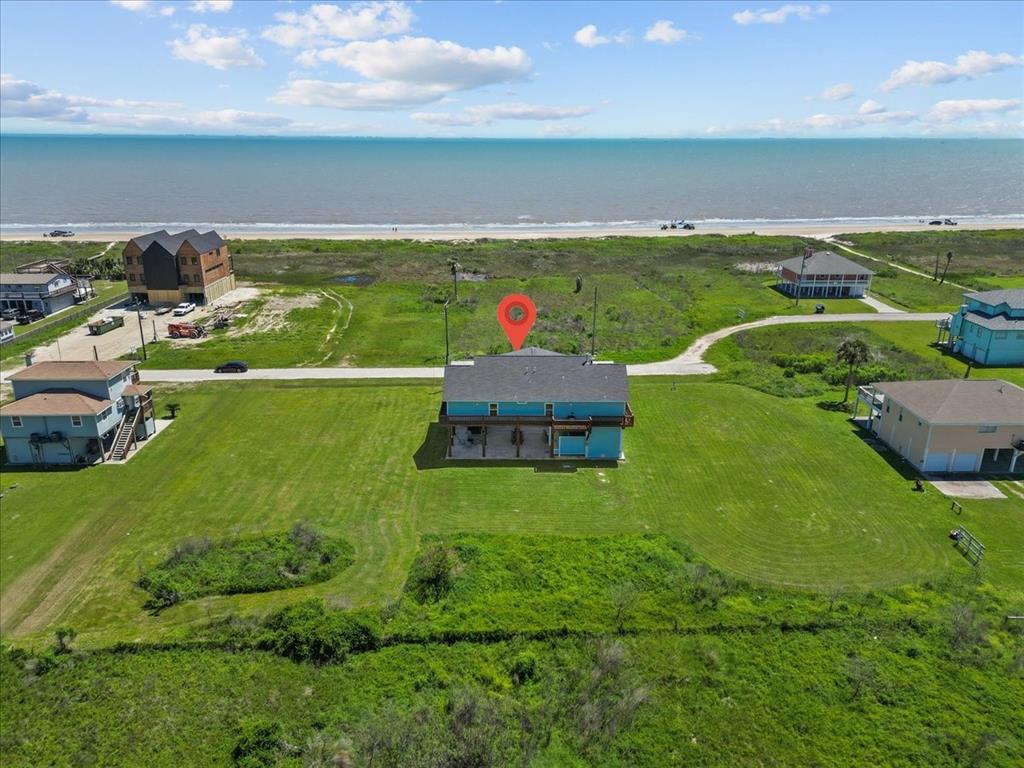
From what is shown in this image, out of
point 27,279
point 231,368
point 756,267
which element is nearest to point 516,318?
point 231,368

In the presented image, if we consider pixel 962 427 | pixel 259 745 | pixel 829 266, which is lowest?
pixel 259 745

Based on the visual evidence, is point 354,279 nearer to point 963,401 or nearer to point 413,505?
point 413,505

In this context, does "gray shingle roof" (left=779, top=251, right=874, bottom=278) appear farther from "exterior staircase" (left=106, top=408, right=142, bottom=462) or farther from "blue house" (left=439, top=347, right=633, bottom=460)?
"exterior staircase" (left=106, top=408, right=142, bottom=462)

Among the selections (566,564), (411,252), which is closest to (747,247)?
(411,252)

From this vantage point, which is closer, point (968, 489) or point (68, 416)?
point (968, 489)

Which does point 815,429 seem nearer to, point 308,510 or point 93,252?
point 308,510

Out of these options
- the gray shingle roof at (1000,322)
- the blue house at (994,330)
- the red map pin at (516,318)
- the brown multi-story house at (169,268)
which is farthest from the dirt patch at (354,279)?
the gray shingle roof at (1000,322)
